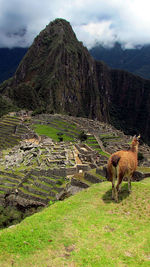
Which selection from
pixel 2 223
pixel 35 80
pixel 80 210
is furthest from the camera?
pixel 35 80

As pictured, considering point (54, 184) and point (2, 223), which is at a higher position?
point (54, 184)

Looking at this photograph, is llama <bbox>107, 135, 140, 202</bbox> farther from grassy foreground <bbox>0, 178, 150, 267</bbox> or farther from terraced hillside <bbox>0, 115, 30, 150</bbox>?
terraced hillside <bbox>0, 115, 30, 150</bbox>

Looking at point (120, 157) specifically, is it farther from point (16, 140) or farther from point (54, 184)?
point (16, 140)

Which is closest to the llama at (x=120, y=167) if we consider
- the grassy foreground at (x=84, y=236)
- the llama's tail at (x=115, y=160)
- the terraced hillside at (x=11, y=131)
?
the llama's tail at (x=115, y=160)

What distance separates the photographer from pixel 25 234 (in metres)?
8.23

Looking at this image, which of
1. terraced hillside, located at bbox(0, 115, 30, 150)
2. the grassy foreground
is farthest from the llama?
terraced hillside, located at bbox(0, 115, 30, 150)

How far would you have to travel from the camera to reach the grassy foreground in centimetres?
706

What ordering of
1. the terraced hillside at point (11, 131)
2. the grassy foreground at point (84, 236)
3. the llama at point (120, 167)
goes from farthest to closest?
the terraced hillside at point (11, 131), the llama at point (120, 167), the grassy foreground at point (84, 236)

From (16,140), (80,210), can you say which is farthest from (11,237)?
(16,140)

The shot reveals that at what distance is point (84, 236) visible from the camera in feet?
26.9

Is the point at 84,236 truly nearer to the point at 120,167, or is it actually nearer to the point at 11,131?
the point at 120,167

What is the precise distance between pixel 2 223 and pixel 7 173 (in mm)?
8280

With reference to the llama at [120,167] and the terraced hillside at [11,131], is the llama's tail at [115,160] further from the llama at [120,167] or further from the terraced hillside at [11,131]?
the terraced hillside at [11,131]

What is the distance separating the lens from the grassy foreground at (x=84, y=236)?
23.2ft
